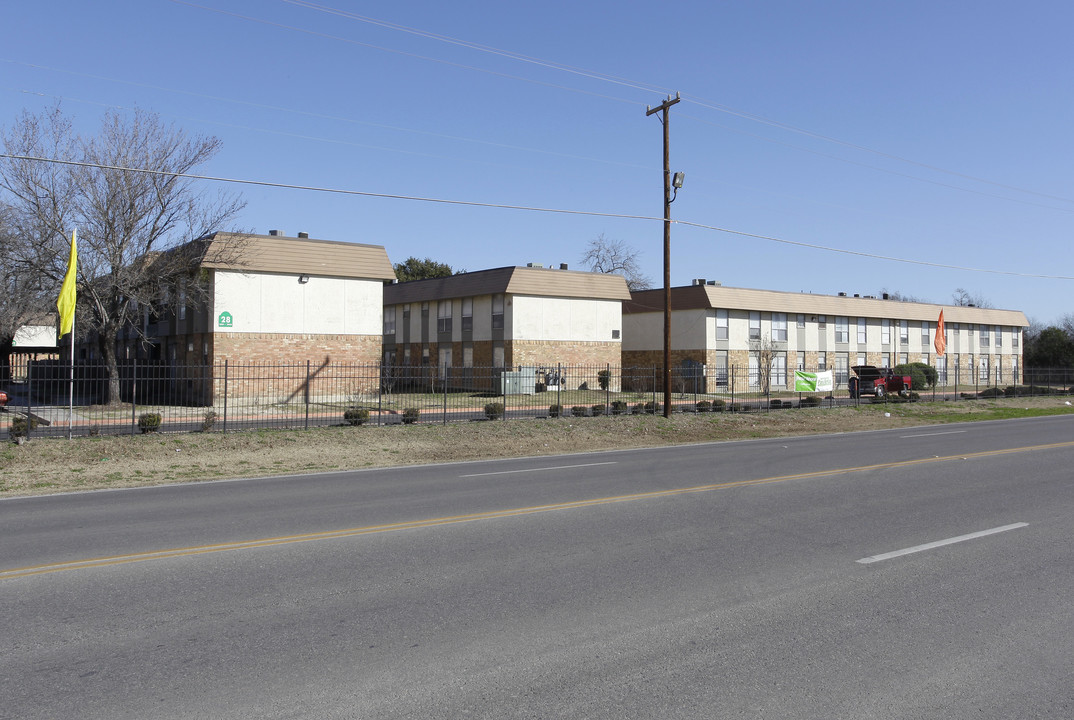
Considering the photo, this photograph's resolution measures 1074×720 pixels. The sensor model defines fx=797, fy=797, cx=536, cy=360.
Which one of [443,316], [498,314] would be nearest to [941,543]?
[498,314]

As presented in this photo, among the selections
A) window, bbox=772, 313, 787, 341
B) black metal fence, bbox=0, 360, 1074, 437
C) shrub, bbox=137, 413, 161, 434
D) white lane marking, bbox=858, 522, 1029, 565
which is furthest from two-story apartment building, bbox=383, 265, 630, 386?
white lane marking, bbox=858, 522, 1029, 565

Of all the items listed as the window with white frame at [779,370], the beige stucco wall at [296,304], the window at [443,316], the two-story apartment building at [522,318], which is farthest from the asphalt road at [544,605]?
the window with white frame at [779,370]

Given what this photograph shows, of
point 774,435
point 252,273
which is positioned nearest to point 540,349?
point 252,273

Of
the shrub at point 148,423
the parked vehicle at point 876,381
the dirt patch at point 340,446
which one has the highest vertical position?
the parked vehicle at point 876,381

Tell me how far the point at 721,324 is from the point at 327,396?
25915 mm

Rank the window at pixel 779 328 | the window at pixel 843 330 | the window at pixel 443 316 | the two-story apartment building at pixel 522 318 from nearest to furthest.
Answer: the two-story apartment building at pixel 522 318 → the window at pixel 443 316 → the window at pixel 779 328 → the window at pixel 843 330

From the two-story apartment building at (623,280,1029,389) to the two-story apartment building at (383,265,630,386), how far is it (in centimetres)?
616

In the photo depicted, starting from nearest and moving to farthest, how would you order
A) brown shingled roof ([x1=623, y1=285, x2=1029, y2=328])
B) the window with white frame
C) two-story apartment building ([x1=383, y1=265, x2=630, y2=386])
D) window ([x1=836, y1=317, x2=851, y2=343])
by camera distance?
two-story apartment building ([x1=383, y1=265, x2=630, y2=386]) → brown shingled roof ([x1=623, y1=285, x2=1029, y2=328]) → the window with white frame → window ([x1=836, y1=317, x2=851, y2=343])

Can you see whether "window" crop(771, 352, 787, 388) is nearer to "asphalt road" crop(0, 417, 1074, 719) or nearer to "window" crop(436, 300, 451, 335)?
"window" crop(436, 300, 451, 335)

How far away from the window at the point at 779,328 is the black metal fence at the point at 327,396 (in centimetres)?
226

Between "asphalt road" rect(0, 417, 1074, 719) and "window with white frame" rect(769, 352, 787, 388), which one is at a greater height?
"window with white frame" rect(769, 352, 787, 388)

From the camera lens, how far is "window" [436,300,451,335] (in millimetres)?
48000

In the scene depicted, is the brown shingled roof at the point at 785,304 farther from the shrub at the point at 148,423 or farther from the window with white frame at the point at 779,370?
the shrub at the point at 148,423

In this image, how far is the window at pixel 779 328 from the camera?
52938mm
